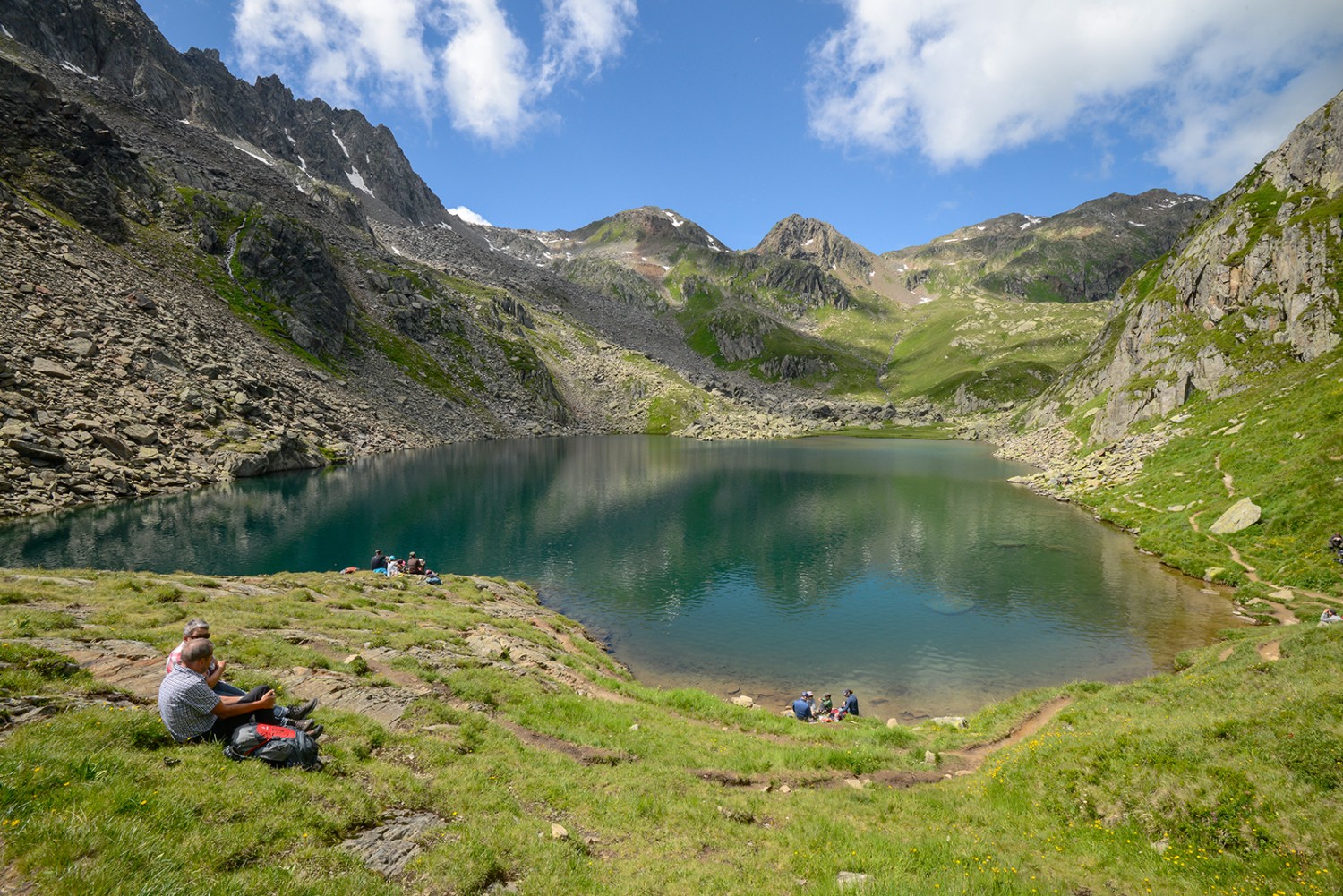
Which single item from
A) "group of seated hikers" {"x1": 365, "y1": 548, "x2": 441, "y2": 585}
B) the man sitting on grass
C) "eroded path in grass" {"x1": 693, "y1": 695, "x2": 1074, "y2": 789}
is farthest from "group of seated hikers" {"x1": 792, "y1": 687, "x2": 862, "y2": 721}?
"group of seated hikers" {"x1": 365, "y1": 548, "x2": 441, "y2": 585}

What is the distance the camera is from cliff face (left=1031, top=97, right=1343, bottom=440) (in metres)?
76.7

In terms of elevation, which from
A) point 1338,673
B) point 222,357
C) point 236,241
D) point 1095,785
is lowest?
point 1095,785

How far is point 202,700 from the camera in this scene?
432 inches

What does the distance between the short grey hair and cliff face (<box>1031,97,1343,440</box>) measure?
108577mm

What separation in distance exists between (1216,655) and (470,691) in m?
32.7

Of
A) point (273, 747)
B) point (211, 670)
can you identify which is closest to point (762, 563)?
point (273, 747)

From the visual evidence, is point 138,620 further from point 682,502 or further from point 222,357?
point 222,357

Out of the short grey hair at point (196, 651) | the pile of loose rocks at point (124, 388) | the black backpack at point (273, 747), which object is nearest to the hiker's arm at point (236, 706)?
the black backpack at point (273, 747)

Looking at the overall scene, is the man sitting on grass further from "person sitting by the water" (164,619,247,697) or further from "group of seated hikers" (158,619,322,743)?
"person sitting by the water" (164,619,247,697)

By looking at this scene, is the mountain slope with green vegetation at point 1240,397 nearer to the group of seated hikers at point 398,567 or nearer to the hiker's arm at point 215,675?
the hiker's arm at point 215,675

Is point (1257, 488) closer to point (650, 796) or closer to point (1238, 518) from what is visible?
point (1238, 518)

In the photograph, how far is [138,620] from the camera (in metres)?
18.5

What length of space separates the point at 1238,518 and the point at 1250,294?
71.2m

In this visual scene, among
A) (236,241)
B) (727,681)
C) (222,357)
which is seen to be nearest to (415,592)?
(727,681)
